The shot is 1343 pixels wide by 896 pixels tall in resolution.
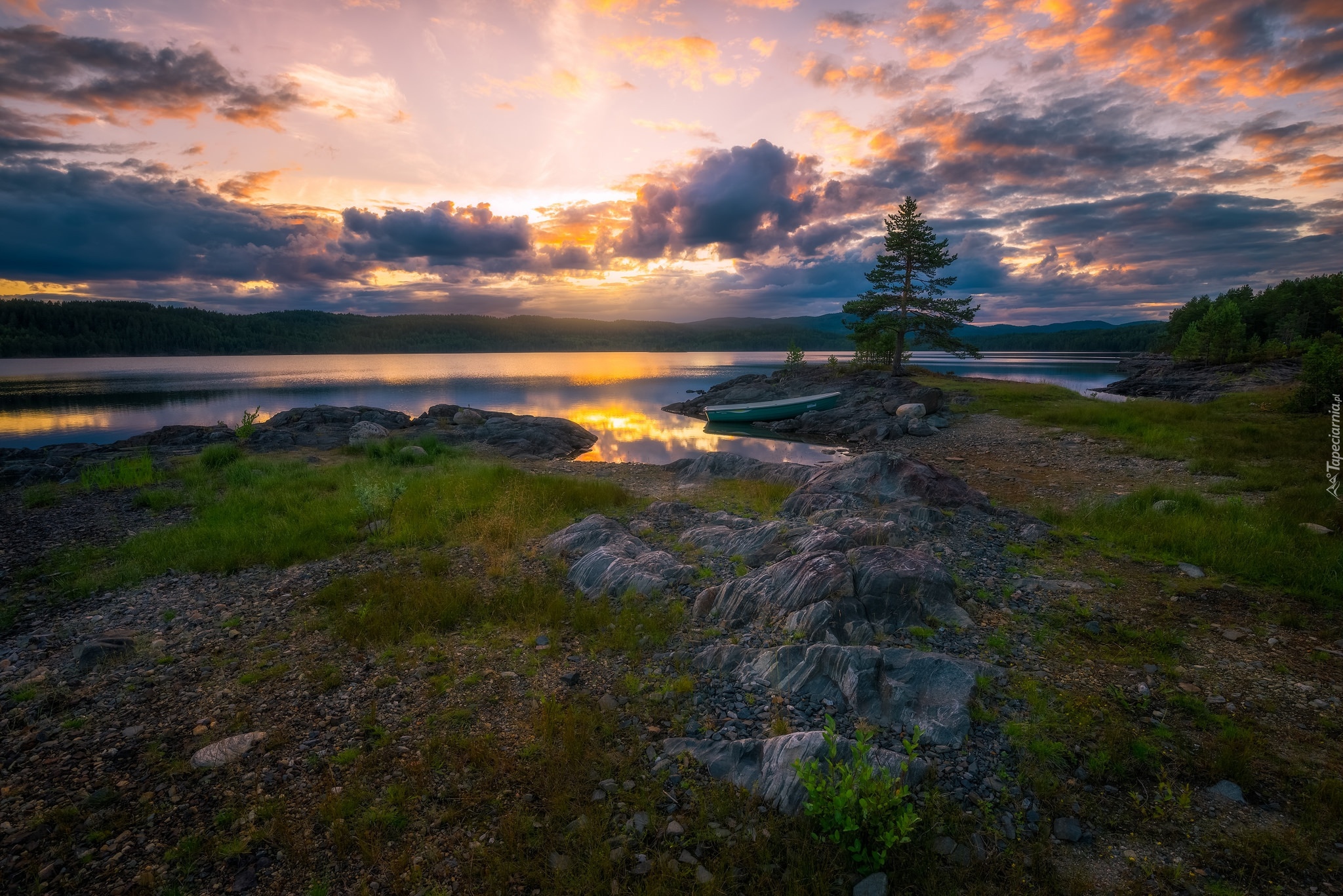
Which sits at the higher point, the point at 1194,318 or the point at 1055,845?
the point at 1194,318

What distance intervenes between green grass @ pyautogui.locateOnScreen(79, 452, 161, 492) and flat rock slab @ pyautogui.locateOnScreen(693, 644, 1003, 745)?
26.7 metres

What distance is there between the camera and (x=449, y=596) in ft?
34.0

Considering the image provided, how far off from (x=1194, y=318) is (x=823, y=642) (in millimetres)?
135730

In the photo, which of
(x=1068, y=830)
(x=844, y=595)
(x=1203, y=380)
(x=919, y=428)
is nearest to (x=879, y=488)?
(x=844, y=595)

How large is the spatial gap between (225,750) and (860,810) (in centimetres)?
756

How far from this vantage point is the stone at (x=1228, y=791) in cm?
549

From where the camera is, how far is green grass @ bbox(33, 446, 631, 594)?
41.9 feet

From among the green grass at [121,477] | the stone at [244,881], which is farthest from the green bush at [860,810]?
the green grass at [121,477]

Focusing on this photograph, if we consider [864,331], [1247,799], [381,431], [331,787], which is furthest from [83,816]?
[864,331]

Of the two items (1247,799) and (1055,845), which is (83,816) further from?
(1247,799)

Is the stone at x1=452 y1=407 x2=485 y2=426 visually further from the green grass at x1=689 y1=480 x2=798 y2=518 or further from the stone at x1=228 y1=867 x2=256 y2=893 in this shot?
the stone at x1=228 y1=867 x2=256 y2=893

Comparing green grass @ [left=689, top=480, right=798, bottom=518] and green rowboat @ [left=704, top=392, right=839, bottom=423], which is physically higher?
green rowboat @ [left=704, top=392, right=839, bottom=423]

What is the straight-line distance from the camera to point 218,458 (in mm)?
25312

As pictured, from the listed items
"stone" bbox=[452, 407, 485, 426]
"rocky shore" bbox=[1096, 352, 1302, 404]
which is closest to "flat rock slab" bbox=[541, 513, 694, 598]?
"stone" bbox=[452, 407, 485, 426]
